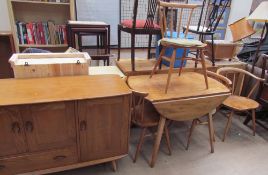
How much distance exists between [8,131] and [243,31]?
2937 mm

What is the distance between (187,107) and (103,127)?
0.75m

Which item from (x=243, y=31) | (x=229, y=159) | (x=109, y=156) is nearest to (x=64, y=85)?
(x=109, y=156)

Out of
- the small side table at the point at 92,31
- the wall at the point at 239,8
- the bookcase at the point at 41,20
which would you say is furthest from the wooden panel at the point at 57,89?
the wall at the point at 239,8

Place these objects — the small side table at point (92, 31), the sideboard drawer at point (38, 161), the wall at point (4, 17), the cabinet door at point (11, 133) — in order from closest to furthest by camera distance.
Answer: the cabinet door at point (11, 133), the sideboard drawer at point (38, 161), the small side table at point (92, 31), the wall at point (4, 17)

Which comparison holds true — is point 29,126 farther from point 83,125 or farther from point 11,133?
point 83,125

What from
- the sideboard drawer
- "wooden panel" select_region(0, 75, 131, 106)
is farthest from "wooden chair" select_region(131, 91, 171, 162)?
the sideboard drawer

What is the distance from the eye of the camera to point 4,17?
9.39 ft

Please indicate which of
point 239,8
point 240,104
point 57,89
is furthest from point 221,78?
point 239,8

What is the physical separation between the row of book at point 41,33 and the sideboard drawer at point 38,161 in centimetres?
186

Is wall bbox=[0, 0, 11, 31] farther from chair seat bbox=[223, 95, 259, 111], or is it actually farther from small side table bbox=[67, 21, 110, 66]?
chair seat bbox=[223, 95, 259, 111]

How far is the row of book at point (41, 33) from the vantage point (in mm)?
2703

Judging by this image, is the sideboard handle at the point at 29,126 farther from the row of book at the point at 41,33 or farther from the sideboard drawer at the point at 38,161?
the row of book at the point at 41,33

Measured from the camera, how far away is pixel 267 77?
2.42 metres

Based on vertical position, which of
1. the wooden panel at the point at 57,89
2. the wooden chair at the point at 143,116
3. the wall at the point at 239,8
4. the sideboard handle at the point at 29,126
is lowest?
the wooden chair at the point at 143,116
